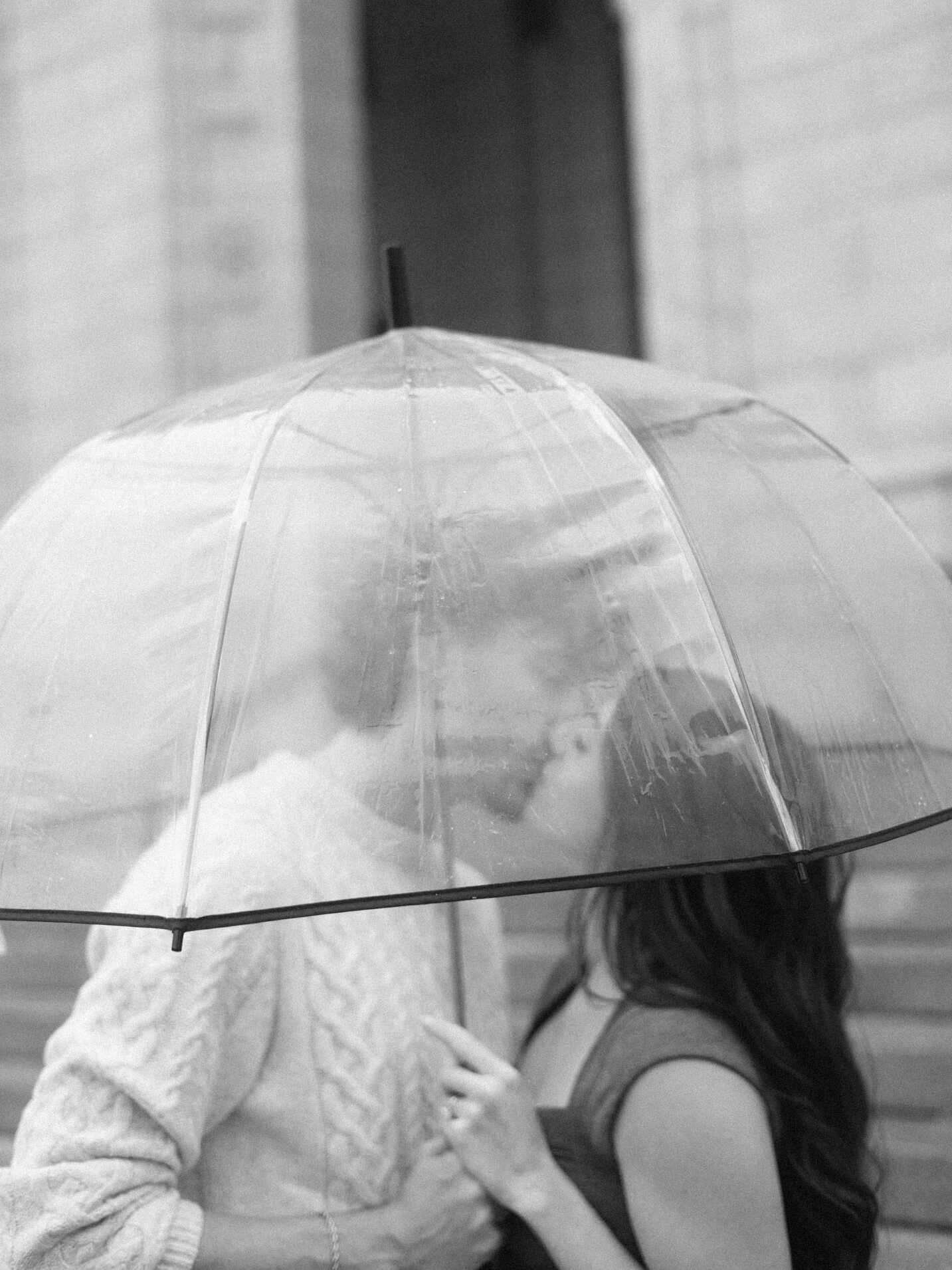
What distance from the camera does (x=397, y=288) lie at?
196 cm

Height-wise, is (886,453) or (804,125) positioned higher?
(804,125)

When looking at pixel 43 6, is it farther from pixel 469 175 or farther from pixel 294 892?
pixel 294 892

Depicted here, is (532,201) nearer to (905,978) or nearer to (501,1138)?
(905,978)

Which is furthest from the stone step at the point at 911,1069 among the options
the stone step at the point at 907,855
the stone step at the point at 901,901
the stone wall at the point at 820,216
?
the stone wall at the point at 820,216

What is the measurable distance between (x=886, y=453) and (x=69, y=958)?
388cm

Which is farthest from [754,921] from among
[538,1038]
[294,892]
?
[294,892]

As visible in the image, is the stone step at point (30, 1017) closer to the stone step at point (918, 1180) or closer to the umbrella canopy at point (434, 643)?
the stone step at point (918, 1180)

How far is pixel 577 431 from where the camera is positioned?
173cm

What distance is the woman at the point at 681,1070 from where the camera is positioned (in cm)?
157

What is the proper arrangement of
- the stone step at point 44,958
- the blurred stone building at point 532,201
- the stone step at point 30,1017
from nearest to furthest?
1. the stone step at point 30,1017
2. the stone step at point 44,958
3. the blurred stone building at point 532,201

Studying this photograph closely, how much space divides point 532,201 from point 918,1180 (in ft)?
38.4

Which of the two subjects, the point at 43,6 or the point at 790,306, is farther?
the point at 43,6

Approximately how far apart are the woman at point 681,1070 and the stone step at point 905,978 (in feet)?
6.31

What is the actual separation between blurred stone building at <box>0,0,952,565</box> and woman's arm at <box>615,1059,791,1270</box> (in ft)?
15.6
